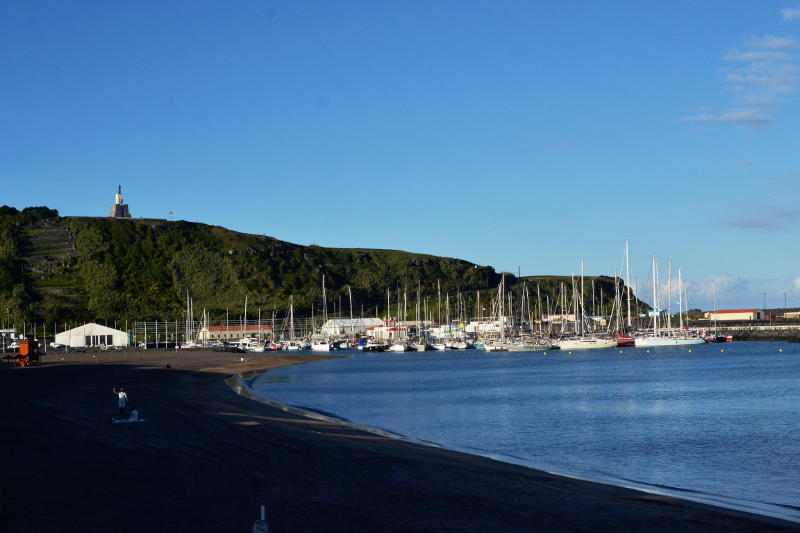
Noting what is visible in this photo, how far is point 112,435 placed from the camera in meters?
25.0

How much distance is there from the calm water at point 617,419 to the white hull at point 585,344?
55010 mm

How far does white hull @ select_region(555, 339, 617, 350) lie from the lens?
138750mm

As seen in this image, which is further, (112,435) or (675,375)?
(675,375)

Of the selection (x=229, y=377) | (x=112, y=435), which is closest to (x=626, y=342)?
(x=229, y=377)

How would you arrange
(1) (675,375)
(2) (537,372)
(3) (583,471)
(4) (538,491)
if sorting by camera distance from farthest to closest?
(2) (537,372) → (1) (675,375) → (3) (583,471) → (4) (538,491)

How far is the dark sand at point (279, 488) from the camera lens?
Result: 48.0 feet

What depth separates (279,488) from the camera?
17.6 metres

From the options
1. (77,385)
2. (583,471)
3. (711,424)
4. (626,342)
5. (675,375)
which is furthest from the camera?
(626,342)

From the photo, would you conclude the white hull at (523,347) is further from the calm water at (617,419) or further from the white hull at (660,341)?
the calm water at (617,419)

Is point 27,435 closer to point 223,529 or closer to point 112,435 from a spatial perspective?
point 112,435

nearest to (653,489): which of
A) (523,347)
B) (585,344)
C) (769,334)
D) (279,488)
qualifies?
(279,488)

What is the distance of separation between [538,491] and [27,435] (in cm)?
1395

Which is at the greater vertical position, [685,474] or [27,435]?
[27,435]

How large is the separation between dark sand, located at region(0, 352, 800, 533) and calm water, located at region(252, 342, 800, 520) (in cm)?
368
